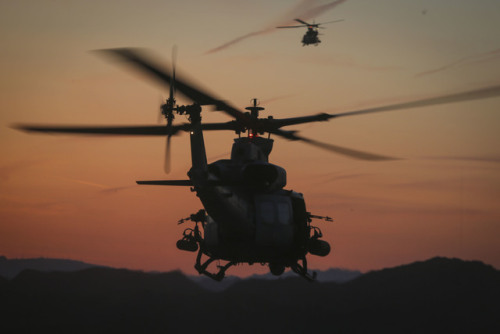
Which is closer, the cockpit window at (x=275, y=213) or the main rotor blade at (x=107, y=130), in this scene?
the main rotor blade at (x=107, y=130)

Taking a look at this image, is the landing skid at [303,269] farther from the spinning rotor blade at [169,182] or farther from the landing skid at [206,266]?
the spinning rotor blade at [169,182]

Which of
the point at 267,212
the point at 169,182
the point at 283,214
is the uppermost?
the point at 169,182

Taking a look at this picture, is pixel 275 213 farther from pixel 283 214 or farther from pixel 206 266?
pixel 206 266

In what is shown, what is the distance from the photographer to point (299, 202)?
30.4 metres

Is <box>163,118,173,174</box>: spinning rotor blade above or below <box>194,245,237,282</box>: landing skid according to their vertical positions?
above

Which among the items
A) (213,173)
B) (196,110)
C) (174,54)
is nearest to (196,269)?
(213,173)

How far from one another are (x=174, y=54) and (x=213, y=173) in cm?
902

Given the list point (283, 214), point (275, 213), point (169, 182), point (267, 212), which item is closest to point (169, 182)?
point (169, 182)

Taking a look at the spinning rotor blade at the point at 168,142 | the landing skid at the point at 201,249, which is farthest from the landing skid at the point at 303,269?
the spinning rotor blade at the point at 168,142

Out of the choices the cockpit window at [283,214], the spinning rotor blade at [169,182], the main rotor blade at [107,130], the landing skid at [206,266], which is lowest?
the landing skid at [206,266]

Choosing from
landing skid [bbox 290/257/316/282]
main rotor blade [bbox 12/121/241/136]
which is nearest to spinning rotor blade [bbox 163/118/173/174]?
main rotor blade [bbox 12/121/241/136]

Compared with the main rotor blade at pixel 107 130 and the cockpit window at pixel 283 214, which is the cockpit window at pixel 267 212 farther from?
the main rotor blade at pixel 107 130

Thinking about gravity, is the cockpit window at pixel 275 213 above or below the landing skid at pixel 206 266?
above

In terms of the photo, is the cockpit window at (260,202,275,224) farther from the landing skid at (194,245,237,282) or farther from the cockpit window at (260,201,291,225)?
the landing skid at (194,245,237,282)
